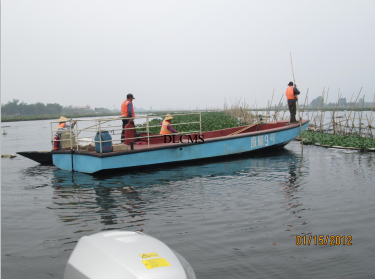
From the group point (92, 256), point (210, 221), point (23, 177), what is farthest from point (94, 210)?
point (23, 177)

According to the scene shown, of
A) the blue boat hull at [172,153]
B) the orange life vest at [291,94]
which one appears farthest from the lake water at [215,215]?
the orange life vest at [291,94]

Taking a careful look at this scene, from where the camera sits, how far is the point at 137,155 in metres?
9.47

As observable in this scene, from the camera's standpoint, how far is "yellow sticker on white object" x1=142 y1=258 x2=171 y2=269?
2186 millimetres

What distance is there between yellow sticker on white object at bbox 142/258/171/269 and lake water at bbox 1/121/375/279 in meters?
1.57

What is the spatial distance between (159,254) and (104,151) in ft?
23.1

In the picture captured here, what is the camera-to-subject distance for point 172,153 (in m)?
10.1

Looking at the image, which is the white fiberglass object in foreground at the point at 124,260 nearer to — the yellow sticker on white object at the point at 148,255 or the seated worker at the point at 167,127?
the yellow sticker on white object at the point at 148,255

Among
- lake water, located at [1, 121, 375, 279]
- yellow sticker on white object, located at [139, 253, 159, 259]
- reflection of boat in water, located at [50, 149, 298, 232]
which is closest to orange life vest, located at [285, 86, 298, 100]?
reflection of boat in water, located at [50, 149, 298, 232]

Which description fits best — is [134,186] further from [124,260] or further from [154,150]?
[124,260]

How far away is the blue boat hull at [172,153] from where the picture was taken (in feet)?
30.1

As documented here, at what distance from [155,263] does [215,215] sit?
3.55m

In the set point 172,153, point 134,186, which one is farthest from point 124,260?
point 172,153
